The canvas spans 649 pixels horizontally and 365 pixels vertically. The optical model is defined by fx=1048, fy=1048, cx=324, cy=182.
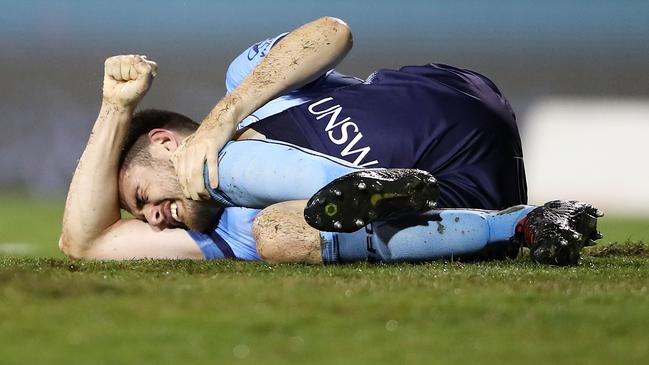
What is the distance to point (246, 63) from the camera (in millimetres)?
2799

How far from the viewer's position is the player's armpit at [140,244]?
105 inches

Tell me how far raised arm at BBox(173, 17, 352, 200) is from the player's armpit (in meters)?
0.30

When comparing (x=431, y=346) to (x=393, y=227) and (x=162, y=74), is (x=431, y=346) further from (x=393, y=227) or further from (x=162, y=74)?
(x=162, y=74)

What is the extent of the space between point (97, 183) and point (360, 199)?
31.9 inches

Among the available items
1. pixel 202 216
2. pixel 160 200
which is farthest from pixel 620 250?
pixel 160 200

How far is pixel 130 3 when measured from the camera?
735cm

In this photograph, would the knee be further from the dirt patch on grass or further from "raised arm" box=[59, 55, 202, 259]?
the dirt patch on grass

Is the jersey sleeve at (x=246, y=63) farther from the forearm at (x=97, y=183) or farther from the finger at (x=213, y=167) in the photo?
the finger at (x=213, y=167)

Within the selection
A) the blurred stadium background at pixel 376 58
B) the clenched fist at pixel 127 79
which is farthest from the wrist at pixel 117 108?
the blurred stadium background at pixel 376 58

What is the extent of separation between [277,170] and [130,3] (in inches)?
207

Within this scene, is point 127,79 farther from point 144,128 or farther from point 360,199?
point 360,199

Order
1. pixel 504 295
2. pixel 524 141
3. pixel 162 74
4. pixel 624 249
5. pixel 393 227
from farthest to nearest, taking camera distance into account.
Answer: pixel 162 74, pixel 524 141, pixel 624 249, pixel 393 227, pixel 504 295

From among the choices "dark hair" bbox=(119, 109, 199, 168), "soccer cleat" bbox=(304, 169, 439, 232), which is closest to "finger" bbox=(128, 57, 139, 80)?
"dark hair" bbox=(119, 109, 199, 168)

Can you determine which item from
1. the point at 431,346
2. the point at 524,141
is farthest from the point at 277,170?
the point at 524,141
